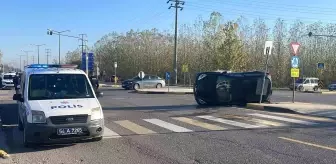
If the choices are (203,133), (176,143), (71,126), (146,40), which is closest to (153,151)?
(176,143)

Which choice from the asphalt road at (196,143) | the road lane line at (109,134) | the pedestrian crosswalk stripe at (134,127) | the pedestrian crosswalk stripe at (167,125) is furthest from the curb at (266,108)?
the road lane line at (109,134)

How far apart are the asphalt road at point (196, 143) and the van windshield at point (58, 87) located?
3.98 feet

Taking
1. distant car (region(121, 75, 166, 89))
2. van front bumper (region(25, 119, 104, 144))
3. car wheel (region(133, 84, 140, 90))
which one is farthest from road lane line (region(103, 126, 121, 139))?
distant car (region(121, 75, 166, 89))

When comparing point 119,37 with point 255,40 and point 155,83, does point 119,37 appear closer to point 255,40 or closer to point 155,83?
point 255,40

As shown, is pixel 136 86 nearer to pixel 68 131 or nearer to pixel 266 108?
pixel 266 108

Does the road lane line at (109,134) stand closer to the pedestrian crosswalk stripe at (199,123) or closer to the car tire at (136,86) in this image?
the pedestrian crosswalk stripe at (199,123)

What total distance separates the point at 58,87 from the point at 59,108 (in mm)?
1207

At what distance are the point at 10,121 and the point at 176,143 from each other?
23.5ft

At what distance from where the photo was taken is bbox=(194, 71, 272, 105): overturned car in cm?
1984

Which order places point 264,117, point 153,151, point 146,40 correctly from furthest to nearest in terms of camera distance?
point 146,40
point 264,117
point 153,151

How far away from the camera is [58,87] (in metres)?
10.3

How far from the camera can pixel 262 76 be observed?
1972cm

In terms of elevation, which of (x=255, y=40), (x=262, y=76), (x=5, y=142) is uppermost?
(x=255, y=40)

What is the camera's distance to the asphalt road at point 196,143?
8.03 m
